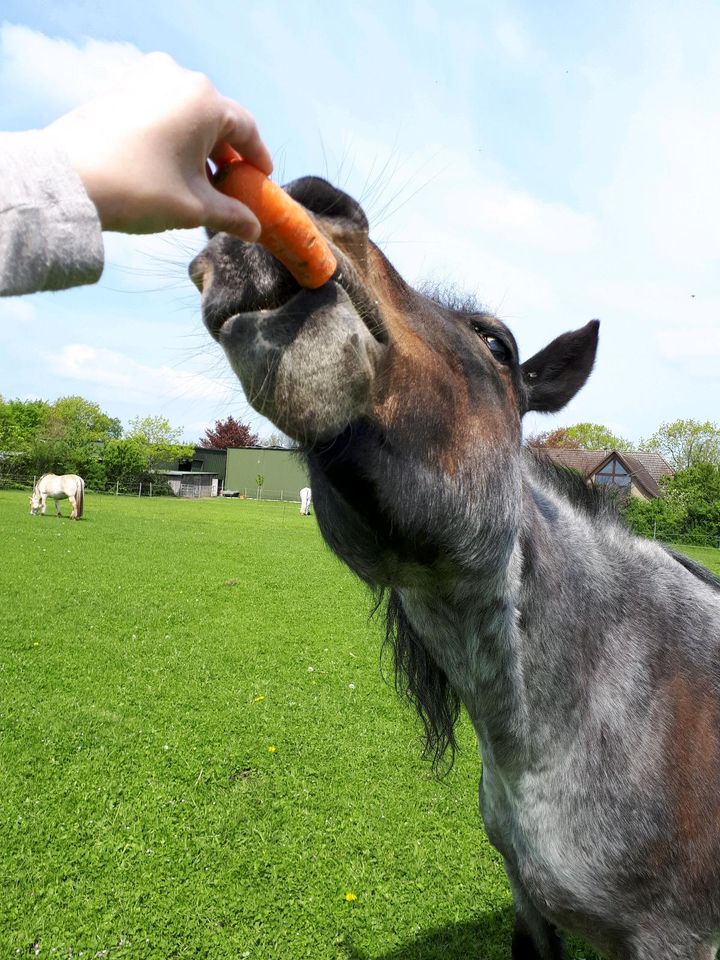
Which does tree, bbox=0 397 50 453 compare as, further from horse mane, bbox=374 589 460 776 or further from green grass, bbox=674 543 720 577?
horse mane, bbox=374 589 460 776

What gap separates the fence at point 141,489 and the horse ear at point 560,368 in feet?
186

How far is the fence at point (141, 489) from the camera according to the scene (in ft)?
181

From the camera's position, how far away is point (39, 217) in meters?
0.96

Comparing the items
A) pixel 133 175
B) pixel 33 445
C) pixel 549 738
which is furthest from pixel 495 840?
pixel 33 445

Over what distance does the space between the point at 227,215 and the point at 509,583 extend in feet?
4.83

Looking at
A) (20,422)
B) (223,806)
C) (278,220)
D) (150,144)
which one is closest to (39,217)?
(150,144)

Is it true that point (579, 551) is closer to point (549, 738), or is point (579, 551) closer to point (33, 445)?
point (549, 738)

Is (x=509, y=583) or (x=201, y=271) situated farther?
(x=509, y=583)

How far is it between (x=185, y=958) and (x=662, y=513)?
36.0 meters

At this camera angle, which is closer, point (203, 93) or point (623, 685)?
point (203, 93)

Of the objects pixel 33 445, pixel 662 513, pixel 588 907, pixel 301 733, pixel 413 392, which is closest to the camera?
pixel 413 392

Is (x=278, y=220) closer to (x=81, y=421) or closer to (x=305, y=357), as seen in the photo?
(x=305, y=357)

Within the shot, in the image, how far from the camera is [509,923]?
404 centimetres

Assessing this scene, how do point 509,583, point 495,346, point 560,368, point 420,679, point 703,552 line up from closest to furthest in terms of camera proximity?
point 509,583
point 495,346
point 420,679
point 560,368
point 703,552
